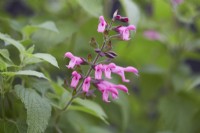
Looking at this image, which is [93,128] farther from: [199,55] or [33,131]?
[199,55]

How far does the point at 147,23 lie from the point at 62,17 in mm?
372

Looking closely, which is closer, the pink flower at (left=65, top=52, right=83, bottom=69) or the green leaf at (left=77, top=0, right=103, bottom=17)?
the pink flower at (left=65, top=52, right=83, bottom=69)

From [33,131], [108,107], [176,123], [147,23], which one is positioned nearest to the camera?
[33,131]

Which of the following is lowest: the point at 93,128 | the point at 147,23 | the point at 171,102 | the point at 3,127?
the point at 3,127

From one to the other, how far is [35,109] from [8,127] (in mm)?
109

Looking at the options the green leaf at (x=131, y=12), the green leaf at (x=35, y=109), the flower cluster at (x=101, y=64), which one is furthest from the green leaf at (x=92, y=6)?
the green leaf at (x=35, y=109)

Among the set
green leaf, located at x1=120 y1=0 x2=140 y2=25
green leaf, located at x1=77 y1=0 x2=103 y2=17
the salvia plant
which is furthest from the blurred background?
the salvia plant

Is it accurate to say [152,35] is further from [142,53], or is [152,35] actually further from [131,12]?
[131,12]

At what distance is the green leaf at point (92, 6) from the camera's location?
49.8 inches

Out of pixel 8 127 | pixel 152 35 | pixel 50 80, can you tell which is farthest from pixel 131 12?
pixel 152 35

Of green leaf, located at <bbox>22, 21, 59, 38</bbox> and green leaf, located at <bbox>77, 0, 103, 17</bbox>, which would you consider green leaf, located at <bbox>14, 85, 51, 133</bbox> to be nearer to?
green leaf, located at <bbox>22, 21, 59, 38</bbox>

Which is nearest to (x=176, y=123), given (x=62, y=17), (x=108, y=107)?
(x=108, y=107)

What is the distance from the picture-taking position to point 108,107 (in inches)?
68.7

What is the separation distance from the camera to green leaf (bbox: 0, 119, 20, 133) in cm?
104
